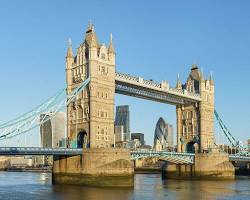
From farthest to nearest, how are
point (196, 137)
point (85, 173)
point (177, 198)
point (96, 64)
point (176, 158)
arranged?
point (196, 137) → point (176, 158) → point (96, 64) → point (85, 173) → point (177, 198)

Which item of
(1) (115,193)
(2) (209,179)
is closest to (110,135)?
(1) (115,193)

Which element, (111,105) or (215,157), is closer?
(111,105)

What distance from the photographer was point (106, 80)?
214ft

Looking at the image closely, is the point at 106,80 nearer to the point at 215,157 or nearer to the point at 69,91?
the point at 69,91

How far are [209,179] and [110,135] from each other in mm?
23848

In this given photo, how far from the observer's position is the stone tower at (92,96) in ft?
208

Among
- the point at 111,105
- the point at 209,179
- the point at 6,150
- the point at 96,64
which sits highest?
the point at 96,64

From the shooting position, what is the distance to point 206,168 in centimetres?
8062

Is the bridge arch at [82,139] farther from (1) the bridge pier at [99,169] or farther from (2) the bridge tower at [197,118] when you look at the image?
(2) the bridge tower at [197,118]

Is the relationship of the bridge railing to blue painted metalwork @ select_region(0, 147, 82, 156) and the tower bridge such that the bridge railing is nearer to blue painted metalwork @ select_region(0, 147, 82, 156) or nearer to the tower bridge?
the tower bridge

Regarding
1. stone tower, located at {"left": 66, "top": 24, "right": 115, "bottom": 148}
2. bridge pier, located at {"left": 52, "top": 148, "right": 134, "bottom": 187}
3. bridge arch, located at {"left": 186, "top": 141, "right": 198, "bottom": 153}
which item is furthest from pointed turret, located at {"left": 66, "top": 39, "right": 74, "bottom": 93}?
bridge arch, located at {"left": 186, "top": 141, "right": 198, "bottom": 153}

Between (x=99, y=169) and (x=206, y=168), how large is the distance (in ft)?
92.0

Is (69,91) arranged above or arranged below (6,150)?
above

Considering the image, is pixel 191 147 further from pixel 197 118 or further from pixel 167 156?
pixel 167 156
